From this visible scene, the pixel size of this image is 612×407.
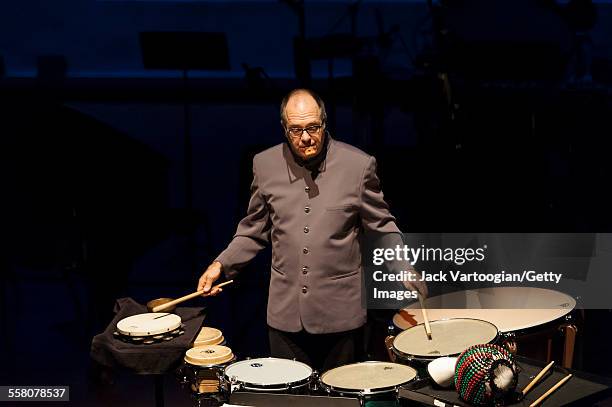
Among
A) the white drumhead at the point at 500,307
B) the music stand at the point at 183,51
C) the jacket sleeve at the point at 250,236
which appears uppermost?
the music stand at the point at 183,51

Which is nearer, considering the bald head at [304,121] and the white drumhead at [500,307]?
the bald head at [304,121]

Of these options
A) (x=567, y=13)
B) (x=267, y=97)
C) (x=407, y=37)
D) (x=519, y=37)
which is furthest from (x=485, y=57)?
(x=407, y=37)

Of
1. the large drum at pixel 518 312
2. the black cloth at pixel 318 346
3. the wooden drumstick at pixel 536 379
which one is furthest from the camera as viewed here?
the large drum at pixel 518 312

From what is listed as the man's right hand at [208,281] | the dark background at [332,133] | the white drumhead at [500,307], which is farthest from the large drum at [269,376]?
the dark background at [332,133]

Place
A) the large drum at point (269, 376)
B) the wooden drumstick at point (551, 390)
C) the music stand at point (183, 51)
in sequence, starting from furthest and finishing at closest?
the music stand at point (183, 51)
the large drum at point (269, 376)
the wooden drumstick at point (551, 390)

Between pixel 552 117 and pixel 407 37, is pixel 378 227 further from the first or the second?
pixel 407 37

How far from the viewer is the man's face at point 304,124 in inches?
129

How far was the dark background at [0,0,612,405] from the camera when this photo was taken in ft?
15.3

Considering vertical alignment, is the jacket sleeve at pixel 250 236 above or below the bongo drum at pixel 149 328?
above

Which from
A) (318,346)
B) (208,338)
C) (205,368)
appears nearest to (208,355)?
(205,368)

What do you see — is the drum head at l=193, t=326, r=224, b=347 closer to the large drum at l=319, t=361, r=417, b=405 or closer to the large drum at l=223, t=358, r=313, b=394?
the large drum at l=223, t=358, r=313, b=394

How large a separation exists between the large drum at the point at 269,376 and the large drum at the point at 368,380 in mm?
76

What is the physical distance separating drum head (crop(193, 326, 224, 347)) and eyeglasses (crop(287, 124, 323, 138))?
86 centimetres

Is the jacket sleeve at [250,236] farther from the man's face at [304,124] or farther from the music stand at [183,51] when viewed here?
the music stand at [183,51]
